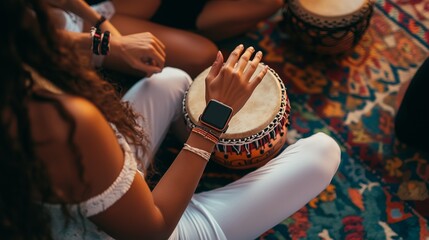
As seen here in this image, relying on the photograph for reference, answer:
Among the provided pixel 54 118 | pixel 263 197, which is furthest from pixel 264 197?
pixel 54 118

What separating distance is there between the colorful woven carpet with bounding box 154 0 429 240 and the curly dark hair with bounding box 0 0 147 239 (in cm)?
84

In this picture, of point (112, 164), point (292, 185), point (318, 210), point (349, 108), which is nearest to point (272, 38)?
point (349, 108)

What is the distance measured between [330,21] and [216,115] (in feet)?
2.48

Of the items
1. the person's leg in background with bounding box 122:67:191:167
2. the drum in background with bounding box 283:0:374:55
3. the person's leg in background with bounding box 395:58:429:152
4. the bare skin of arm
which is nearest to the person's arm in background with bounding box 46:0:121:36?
the person's leg in background with bounding box 122:67:191:167

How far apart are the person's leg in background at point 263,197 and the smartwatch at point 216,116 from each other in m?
0.24

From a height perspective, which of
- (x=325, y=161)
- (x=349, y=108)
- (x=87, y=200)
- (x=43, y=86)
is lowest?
(x=349, y=108)

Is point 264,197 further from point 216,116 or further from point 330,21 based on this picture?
point 330,21

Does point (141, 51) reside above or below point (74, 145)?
below

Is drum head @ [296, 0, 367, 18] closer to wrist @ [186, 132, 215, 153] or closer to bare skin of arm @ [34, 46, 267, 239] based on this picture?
bare skin of arm @ [34, 46, 267, 239]

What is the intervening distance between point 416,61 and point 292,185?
93 cm

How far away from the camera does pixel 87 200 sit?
873mm

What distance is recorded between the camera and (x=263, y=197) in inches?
48.4

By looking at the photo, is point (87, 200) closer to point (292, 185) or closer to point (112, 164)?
point (112, 164)

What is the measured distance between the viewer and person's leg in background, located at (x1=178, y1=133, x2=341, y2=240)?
1210 mm
